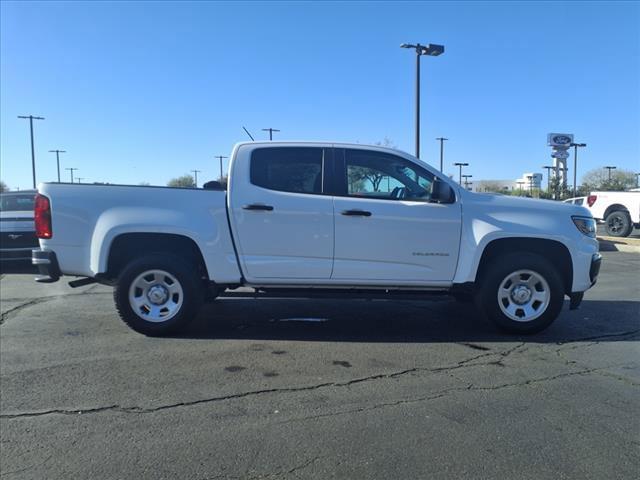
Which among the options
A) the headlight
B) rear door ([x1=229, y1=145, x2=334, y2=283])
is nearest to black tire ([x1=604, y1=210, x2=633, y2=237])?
the headlight

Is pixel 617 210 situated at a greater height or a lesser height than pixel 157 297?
greater

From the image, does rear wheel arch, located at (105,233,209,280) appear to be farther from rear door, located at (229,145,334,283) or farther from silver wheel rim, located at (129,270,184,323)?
rear door, located at (229,145,334,283)

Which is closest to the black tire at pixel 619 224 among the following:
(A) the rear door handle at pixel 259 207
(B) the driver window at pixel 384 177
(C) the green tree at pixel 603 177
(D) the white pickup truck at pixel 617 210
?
(D) the white pickup truck at pixel 617 210

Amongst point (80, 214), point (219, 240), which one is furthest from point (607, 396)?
point (80, 214)

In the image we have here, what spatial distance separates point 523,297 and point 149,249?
4.15m

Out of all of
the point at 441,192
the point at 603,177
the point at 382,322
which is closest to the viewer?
the point at 441,192

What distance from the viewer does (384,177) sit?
5.77 m

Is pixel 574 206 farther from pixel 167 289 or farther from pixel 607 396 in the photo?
pixel 167 289

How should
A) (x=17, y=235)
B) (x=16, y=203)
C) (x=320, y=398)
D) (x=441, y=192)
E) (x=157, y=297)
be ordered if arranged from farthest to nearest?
(x=16, y=203) < (x=17, y=235) < (x=157, y=297) < (x=441, y=192) < (x=320, y=398)

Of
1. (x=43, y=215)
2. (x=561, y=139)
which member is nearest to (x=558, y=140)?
(x=561, y=139)

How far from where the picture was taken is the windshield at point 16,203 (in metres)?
10.1

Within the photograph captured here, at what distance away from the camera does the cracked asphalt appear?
3.03 m

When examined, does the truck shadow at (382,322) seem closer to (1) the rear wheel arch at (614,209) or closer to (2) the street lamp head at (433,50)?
(1) the rear wheel arch at (614,209)

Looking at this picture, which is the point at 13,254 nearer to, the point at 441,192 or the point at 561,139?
the point at 441,192
